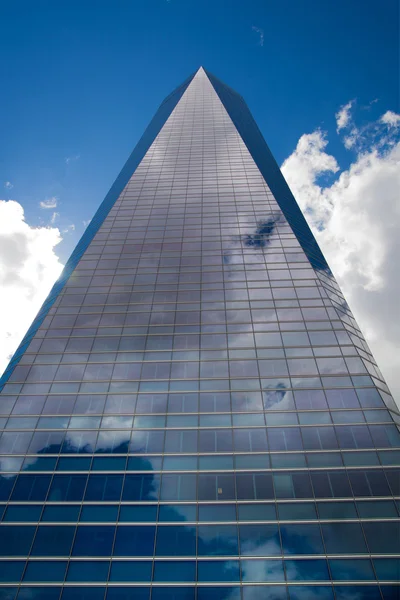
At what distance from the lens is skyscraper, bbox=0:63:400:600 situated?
24000mm

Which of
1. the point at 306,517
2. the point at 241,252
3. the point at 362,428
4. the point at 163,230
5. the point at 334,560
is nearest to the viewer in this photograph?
the point at 334,560

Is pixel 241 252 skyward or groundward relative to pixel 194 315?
skyward

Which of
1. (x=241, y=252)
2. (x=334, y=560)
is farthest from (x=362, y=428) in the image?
(x=241, y=252)

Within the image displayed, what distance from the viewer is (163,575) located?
23.8 meters

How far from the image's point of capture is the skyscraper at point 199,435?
2400 centimetres

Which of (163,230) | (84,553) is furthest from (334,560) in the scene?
(163,230)

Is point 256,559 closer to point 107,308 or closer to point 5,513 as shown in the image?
point 5,513

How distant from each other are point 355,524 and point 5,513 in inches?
1023

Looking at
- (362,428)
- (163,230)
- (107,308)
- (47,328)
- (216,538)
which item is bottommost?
(216,538)

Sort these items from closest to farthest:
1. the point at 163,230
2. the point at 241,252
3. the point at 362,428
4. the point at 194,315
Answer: the point at 362,428
the point at 194,315
the point at 241,252
the point at 163,230

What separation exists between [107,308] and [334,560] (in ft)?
111

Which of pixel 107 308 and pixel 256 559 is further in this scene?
pixel 107 308

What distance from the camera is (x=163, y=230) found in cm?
5703

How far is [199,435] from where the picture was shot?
31.5 m
